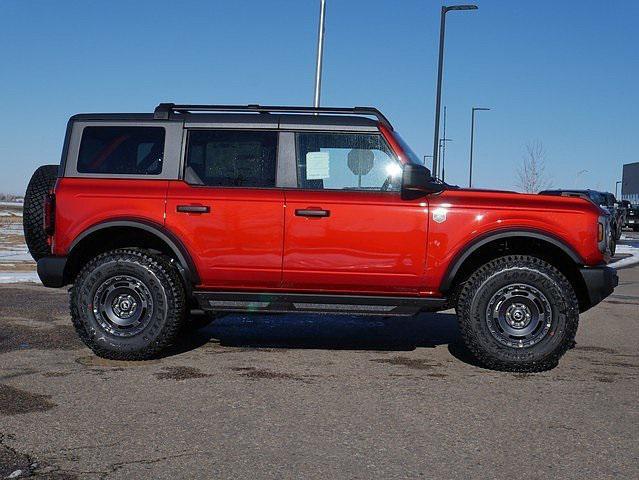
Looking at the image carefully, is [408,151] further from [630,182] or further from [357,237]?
[630,182]

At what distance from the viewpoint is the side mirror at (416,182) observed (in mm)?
5395

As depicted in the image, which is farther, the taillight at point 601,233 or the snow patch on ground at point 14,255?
the snow patch on ground at point 14,255

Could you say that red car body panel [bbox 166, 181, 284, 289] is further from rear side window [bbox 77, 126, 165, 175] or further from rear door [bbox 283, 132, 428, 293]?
rear side window [bbox 77, 126, 165, 175]

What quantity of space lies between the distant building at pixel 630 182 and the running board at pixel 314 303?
85592 millimetres

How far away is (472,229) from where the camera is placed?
216 inches

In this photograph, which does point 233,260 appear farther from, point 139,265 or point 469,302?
point 469,302

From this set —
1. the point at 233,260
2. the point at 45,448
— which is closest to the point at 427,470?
the point at 45,448

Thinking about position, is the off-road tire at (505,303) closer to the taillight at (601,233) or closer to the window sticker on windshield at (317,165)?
the taillight at (601,233)

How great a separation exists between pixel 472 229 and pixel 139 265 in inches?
105

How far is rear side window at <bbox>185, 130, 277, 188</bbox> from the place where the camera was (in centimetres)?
575

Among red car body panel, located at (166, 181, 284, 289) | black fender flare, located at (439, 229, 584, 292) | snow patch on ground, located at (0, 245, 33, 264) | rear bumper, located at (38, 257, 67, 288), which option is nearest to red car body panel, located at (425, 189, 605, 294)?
black fender flare, located at (439, 229, 584, 292)

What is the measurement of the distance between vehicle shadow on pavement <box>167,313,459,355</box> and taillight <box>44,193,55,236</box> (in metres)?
1.44

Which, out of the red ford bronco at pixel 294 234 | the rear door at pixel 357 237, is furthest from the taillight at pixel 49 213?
the rear door at pixel 357 237

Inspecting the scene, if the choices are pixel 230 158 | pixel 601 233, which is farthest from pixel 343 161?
pixel 601 233
